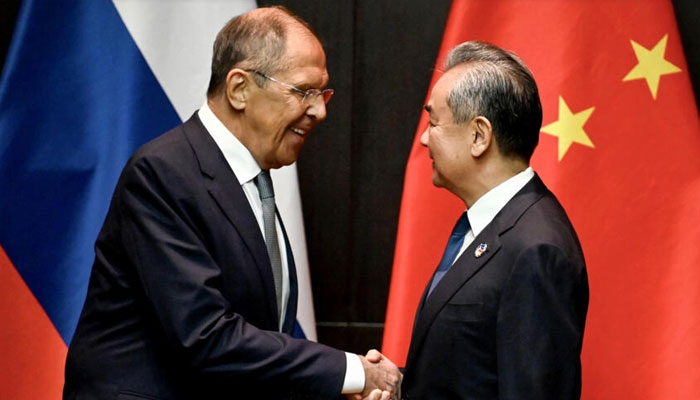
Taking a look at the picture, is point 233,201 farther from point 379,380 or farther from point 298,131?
point 379,380

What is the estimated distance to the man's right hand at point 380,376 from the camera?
79.4 inches

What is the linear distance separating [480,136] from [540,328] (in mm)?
415

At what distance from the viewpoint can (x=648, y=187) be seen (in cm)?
254

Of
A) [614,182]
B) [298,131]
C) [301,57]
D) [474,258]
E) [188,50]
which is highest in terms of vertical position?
[188,50]

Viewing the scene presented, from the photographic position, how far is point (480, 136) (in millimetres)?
1853

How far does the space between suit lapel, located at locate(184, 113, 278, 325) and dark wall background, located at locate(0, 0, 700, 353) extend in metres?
1.08

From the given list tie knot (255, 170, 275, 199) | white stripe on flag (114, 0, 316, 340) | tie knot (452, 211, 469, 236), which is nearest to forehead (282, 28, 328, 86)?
tie knot (255, 170, 275, 199)

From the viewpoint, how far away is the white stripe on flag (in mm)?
2729

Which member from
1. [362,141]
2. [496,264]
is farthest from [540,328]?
[362,141]

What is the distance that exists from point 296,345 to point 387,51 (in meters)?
1.33

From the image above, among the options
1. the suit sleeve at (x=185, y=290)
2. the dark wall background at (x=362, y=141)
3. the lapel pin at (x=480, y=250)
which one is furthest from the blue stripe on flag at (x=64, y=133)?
the lapel pin at (x=480, y=250)

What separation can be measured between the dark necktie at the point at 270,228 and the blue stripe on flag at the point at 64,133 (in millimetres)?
769

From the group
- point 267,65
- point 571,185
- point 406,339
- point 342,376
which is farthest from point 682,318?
point 267,65

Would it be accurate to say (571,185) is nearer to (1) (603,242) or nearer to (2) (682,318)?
(1) (603,242)
